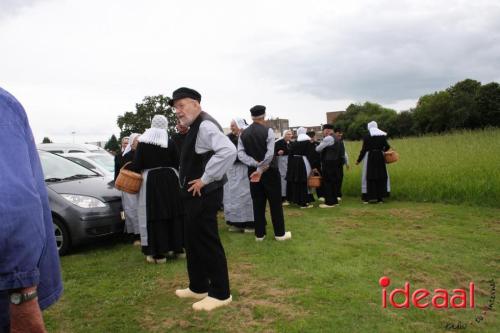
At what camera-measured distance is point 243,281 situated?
14.7 feet

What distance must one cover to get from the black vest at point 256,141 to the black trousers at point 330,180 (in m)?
3.78

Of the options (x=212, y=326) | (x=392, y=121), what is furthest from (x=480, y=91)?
(x=212, y=326)

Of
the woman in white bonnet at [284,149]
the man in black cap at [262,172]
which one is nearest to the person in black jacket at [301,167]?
the woman in white bonnet at [284,149]

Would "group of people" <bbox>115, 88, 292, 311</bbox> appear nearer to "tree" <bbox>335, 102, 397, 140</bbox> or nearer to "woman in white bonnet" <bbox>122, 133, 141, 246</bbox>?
"woman in white bonnet" <bbox>122, 133, 141, 246</bbox>

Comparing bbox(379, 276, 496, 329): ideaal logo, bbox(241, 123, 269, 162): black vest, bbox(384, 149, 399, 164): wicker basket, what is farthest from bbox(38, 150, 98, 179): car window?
bbox(384, 149, 399, 164): wicker basket

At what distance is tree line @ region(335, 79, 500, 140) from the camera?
139 feet

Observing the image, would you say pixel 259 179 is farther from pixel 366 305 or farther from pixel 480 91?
pixel 480 91

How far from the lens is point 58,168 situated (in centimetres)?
667

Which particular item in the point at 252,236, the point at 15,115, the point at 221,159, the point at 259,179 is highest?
the point at 15,115

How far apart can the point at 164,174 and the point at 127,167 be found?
0.59 meters

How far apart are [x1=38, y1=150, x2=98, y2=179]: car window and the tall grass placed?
7498 mm

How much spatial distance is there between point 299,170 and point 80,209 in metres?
5.39

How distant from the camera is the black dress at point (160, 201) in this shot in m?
5.26

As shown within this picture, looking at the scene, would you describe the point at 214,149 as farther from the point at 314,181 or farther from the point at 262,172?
the point at 314,181
